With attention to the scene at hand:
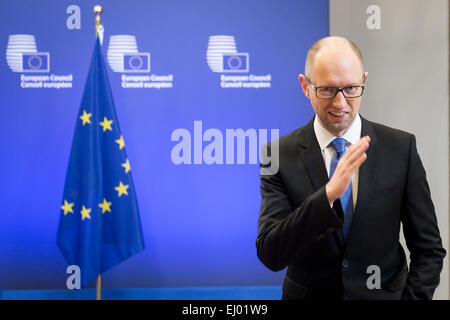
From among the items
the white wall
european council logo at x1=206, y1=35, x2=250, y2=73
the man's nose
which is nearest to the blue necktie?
the man's nose

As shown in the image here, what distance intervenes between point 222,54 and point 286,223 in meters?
1.80

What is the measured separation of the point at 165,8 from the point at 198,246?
61.8 inches

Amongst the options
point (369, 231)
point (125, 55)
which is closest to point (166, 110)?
point (125, 55)

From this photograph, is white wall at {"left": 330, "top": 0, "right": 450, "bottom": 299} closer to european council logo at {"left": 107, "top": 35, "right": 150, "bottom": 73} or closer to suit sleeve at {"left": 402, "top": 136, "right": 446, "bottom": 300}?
suit sleeve at {"left": 402, "top": 136, "right": 446, "bottom": 300}

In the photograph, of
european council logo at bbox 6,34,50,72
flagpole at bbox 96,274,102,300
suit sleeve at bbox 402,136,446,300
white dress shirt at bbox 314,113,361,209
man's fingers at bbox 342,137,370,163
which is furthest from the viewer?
flagpole at bbox 96,274,102,300

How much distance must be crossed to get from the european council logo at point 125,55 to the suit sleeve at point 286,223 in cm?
168

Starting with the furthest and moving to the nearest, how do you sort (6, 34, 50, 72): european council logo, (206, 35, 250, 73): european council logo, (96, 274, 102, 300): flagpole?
(206, 35, 250, 73): european council logo, (96, 274, 102, 300): flagpole, (6, 34, 50, 72): european council logo

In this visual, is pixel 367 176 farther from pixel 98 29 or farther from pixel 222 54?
pixel 98 29

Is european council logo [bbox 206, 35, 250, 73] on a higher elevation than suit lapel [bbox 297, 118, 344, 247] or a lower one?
higher

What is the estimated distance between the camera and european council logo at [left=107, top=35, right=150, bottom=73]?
307cm

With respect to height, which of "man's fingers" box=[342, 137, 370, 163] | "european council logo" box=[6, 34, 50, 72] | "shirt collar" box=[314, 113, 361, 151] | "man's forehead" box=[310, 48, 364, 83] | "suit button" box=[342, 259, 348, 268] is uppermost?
"european council logo" box=[6, 34, 50, 72]

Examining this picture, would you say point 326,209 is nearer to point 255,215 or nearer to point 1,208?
point 255,215

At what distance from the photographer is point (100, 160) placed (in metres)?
2.99
